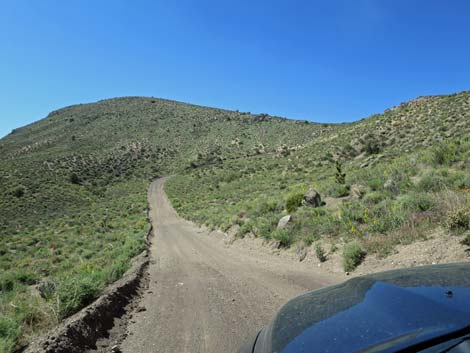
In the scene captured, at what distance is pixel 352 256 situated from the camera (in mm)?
8273

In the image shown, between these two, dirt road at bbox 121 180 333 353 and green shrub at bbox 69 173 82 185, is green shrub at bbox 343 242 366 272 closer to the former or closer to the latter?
dirt road at bbox 121 180 333 353

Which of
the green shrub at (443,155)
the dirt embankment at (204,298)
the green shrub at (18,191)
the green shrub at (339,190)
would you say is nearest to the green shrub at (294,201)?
the green shrub at (339,190)

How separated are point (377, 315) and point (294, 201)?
1331cm

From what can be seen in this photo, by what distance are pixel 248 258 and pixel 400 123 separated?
37.8 metres

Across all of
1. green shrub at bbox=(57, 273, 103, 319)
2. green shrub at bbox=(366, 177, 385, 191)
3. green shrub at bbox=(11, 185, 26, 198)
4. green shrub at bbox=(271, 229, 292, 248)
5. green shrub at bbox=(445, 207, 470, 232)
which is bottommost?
green shrub at bbox=(271, 229, 292, 248)

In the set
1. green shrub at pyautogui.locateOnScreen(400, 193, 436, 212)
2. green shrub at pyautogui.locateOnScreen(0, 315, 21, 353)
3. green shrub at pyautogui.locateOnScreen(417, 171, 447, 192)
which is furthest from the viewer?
green shrub at pyautogui.locateOnScreen(417, 171, 447, 192)

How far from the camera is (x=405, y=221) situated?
891 centimetres

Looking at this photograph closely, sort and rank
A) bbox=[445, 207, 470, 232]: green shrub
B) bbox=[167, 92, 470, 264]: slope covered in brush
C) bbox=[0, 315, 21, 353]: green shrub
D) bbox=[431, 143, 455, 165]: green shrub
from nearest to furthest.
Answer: bbox=[0, 315, 21, 353]: green shrub → bbox=[445, 207, 470, 232]: green shrub → bbox=[167, 92, 470, 264]: slope covered in brush → bbox=[431, 143, 455, 165]: green shrub

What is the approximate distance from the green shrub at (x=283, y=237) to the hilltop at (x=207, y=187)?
0.05m

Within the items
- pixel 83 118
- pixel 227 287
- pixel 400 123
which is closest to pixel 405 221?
pixel 227 287

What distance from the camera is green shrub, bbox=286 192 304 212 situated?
49.6 ft

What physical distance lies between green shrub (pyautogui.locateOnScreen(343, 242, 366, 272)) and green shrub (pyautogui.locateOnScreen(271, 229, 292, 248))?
3.41 metres

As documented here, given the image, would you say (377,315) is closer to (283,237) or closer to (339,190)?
(283,237)


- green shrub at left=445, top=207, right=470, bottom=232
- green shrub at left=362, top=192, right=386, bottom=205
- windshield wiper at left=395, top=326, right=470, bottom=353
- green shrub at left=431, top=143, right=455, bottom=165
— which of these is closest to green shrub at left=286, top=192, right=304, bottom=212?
green shrub at left=362, top=192, right=386, bottom=205
